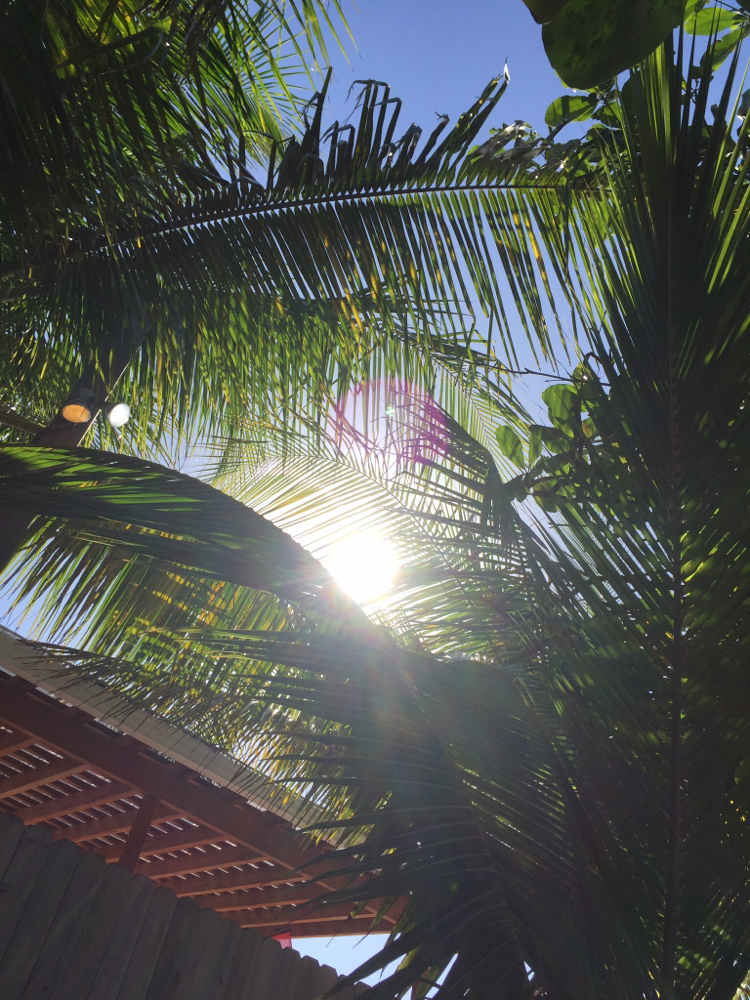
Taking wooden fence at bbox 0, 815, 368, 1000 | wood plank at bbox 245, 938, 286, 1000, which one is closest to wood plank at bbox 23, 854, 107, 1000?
wooden fence at bbox 0, 815, 368, 1000

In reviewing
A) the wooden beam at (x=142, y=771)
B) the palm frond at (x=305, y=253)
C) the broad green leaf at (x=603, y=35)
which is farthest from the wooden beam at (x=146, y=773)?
the broad green leaf at (x=603, y=35)

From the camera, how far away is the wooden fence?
2326 millimetres

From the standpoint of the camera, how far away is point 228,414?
127 inches

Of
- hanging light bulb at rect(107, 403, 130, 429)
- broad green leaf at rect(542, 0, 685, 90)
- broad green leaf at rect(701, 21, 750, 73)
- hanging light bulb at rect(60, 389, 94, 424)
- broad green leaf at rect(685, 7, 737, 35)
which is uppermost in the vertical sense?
broad green leaf at rect(701, 21, 750, 73)

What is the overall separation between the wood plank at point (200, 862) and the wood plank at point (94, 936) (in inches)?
102

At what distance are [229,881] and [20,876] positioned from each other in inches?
143

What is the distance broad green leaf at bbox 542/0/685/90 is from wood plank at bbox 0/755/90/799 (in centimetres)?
441

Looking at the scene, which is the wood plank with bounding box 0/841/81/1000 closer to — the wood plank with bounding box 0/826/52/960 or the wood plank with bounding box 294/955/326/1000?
the wood plank with bounding box 0/826/52/960

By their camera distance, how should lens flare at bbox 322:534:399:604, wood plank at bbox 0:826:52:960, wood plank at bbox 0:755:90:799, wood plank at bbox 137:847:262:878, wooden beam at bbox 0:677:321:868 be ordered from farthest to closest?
wood plank at bbox 137:847:262:878
wood plank at bbox 0:755:90:799
wooden beam at bbox 0:677:321:868
wood plank at bbox 0:826:52:960
lens flare at bbox 322:534:399:604

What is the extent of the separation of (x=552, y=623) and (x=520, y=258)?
1637 mm

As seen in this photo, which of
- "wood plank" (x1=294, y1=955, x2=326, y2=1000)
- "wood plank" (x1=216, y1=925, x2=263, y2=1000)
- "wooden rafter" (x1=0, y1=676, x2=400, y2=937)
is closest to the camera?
"wood plank" (x1=216, y1=925, x2=263, y2=1000)

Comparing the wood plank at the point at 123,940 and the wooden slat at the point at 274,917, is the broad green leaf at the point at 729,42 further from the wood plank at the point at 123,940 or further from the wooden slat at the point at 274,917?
the wooden slat at the point at 274,917

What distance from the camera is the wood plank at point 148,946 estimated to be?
2492 mm

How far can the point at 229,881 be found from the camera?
5582 millimetres
